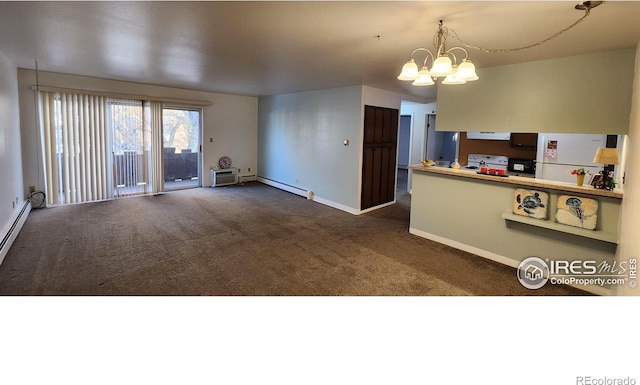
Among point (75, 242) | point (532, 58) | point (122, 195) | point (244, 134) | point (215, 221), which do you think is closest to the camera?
point (532, 58)

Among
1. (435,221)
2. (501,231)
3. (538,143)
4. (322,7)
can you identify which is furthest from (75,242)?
(538,143)

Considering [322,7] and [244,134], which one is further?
[244,134]

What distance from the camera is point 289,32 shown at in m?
2.84

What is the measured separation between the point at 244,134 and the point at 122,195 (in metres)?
3.09

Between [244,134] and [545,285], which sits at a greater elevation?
[244,134]

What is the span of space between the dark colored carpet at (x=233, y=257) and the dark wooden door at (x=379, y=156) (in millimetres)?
611

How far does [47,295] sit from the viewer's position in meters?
2.76

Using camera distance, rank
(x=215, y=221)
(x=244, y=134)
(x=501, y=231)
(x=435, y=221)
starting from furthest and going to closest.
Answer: (x=244, y=134) → (x=215, y=221) → (x=435, y=221) → (x=501, y=231)

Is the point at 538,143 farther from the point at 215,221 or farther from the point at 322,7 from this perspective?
the point at 215,221

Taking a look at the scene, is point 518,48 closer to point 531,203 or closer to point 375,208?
point 531,203

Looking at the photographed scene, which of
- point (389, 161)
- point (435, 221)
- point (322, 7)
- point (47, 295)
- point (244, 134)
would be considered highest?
point (322, 7)

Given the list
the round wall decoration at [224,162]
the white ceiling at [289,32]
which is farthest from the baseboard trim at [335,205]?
the round wall decoration at [224,162]

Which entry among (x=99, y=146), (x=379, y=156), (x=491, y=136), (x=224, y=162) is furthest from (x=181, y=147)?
(x=491, y=136)

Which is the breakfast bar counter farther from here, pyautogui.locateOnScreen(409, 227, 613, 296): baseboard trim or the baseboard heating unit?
the baseboard heating unit
